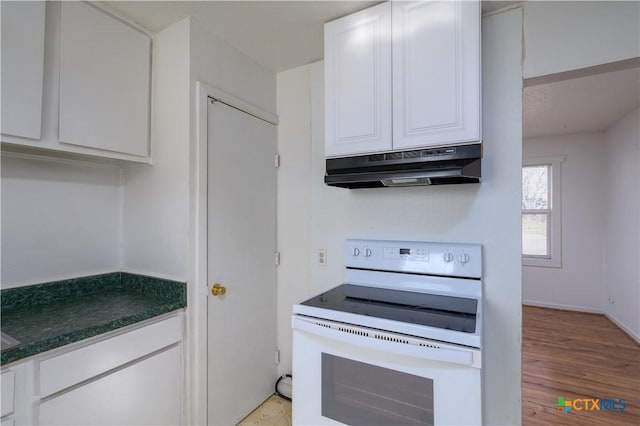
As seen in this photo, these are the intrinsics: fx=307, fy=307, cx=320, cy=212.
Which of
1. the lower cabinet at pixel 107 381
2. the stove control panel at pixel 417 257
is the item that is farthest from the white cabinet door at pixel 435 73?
the lower cabinet at pixel 107 381

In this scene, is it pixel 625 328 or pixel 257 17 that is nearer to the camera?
pixel 257 17

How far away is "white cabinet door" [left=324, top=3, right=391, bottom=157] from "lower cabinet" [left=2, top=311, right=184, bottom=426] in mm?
1213

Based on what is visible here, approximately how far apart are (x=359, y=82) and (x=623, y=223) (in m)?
3.97

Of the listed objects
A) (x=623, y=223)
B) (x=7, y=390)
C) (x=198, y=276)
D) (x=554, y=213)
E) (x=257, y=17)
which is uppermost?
(x=257, y=17)

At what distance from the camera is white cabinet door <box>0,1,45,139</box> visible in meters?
1.15

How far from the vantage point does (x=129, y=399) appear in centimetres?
129

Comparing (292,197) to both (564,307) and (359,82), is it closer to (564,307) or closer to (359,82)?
(359,82)

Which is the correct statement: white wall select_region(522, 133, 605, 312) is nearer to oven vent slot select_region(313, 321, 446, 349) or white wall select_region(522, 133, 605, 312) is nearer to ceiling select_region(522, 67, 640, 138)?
ceiling select_region(522, 67, 640, 138)

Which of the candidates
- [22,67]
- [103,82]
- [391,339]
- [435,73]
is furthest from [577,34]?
[22,67]

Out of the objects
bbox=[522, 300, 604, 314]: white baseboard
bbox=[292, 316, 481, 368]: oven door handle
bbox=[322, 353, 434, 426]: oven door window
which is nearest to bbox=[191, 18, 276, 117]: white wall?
bbox=[292, 316, 481, 368]: oven door handle

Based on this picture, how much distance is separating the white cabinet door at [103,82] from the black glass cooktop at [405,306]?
1236 mm

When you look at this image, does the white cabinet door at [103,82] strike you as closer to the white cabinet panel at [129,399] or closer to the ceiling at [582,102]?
the white cabinet panel at [129,399]

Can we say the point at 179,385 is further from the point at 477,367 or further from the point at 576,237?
the point at 576,237

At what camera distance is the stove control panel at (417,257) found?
1459mm
